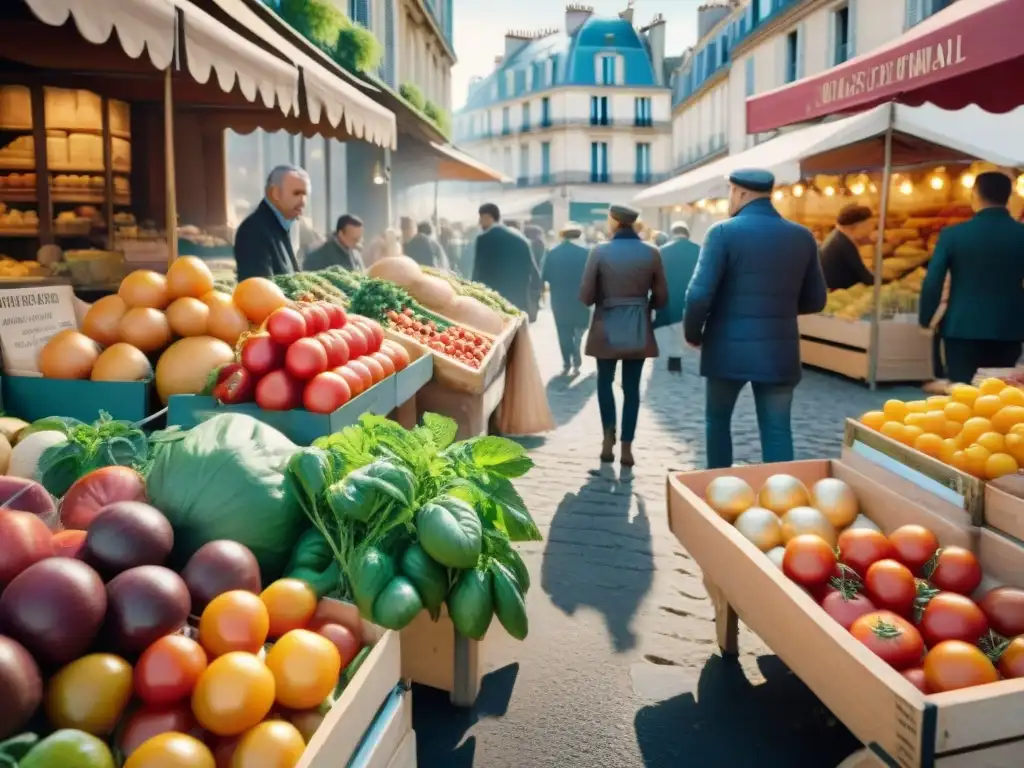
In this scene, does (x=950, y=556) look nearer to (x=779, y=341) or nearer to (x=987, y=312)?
(x=779, y=341)

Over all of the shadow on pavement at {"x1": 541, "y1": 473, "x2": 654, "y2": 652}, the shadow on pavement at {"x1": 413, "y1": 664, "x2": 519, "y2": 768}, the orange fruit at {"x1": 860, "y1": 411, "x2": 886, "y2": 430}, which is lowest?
the shadow on pavement at {"x1": 413, "y1": 664, "x2": 519, "y2": 768}

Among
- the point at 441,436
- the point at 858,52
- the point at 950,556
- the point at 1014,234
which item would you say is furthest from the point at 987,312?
the point at 858,52

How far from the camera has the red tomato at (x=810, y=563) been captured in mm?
2762

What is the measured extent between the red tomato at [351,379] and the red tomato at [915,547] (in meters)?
2.06

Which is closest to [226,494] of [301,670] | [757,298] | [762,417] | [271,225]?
[301,670]

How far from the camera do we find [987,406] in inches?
133

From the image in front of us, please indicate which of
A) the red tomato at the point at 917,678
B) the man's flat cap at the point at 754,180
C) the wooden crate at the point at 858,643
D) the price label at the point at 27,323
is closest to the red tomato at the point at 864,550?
the wooden crate at the point at 858,643

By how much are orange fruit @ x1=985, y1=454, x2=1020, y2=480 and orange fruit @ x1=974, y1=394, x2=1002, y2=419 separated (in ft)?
1.20

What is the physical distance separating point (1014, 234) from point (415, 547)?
541cm

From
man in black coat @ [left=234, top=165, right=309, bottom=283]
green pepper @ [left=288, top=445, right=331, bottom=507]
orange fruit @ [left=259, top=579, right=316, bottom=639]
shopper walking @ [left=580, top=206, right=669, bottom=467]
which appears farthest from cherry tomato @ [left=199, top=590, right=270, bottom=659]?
shopper walking @ [left=580, top=206, right=669, bottom=467]

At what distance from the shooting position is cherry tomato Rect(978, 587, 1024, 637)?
2439 millimetres

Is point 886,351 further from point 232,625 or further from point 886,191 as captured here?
point 232,625

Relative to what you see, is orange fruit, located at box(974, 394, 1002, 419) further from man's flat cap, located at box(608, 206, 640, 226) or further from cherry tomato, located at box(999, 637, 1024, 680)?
man's flat cap, located at box(608, 206, 640, 226)

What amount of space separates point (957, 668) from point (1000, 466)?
108cm
